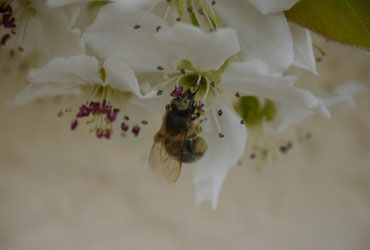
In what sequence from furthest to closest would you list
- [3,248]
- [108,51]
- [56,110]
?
[56,110] < [3,248] < [108,51]

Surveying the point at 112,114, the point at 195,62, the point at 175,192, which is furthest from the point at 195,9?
the point at 175,192

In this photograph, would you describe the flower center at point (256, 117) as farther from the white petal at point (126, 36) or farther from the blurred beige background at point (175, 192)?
Answer: the blurred beige background at point (175, 192)

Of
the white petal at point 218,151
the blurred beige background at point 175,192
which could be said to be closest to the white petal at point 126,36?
the white petal at point 218,151

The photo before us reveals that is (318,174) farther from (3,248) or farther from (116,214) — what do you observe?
(3,248)

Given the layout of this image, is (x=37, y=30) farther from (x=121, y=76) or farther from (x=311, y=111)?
(x=311, y=111)

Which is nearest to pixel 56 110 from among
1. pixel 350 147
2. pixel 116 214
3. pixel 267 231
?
pixel 116 214
